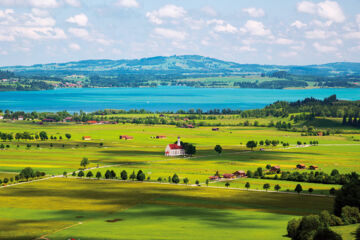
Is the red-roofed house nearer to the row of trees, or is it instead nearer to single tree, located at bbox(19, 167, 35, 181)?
single tree, located at bbox(19, 167, 35, 181)

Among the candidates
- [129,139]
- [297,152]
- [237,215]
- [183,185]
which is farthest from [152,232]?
[129,139]

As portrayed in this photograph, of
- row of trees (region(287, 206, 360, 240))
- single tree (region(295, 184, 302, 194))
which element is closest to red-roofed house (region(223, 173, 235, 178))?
single tree (region(295, 184, 302, 194))

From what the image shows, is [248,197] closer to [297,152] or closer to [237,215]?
[237,215]

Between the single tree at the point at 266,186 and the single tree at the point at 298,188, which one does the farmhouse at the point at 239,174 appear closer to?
the single tree at the point at 266,186

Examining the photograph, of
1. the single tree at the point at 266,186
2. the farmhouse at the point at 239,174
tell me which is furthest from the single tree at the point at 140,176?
the single tree at the point at 266,186

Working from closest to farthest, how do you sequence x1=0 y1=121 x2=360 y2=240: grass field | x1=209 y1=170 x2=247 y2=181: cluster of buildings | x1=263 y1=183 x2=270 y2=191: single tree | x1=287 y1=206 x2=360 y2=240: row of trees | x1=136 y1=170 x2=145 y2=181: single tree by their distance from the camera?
1. x1=287 y1=206 x2=360 y2=240: row of trees
2. x1=0 y1=121 x2=360 y2=240: grass field
3. x1=263 y1=183 x2=270 y2=191: single tree
4. x1=136 y1=170 x2=145 y2=181: single tree
5. x1=209 y1=170 x2=247 y2=181: cluster of buildings

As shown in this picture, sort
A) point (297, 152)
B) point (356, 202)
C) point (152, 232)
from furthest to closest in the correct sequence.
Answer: point (297, 152), point (356, 202), point (152, 232)

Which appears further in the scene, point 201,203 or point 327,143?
point 327,143
